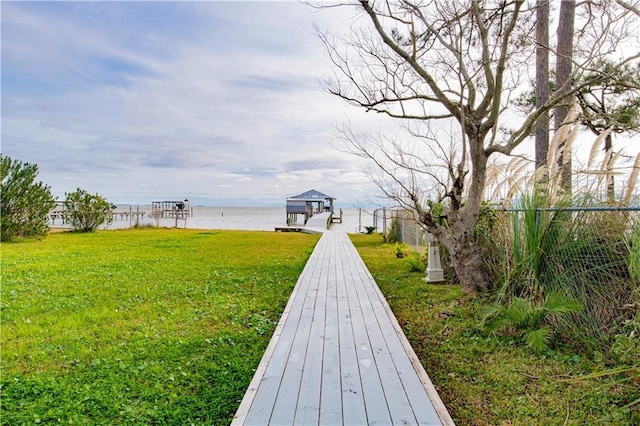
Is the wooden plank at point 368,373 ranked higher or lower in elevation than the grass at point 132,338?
higher

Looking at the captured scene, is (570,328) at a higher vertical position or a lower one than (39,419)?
higher

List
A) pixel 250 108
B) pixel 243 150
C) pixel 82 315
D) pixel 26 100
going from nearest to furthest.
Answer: pixel 82 315
pixel 26 100
pixel 250 108
pixel 243 150

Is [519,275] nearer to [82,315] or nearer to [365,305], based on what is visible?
[365,305]

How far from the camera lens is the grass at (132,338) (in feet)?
8.56

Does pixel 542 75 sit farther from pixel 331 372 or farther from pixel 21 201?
pixel 21 201

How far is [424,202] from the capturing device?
25.3 ft

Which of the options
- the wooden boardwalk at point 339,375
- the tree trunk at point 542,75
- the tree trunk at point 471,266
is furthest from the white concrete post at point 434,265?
the tree trunk at point 542,75

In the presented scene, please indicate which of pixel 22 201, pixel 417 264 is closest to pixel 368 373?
pixel 417 264

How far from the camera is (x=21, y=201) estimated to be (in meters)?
13.1

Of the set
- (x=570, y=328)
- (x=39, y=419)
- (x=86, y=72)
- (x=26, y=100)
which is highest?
(x=86, y=72)

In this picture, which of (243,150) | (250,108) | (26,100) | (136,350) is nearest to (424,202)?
(136,350)

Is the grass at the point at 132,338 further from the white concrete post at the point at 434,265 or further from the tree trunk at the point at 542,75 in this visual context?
the tree trunk at the point at 542,75

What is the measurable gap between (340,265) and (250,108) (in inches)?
362

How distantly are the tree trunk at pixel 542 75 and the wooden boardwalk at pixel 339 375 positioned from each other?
4638mm
